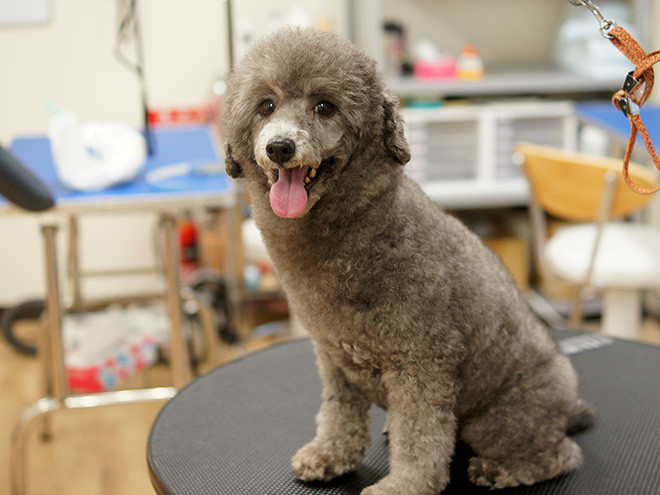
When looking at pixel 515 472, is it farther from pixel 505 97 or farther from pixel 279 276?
pixel 505 97

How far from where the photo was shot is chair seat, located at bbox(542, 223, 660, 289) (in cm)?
204

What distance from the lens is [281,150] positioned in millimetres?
829

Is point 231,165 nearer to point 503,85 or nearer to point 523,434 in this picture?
point 523,434

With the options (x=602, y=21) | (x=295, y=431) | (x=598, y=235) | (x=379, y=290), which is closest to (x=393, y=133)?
(x=379, y=290)

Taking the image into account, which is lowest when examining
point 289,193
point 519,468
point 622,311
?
point 622,311

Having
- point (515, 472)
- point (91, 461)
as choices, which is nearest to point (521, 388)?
point (515, 472)

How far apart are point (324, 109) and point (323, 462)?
1.71ft

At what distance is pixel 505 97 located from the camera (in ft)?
9.71

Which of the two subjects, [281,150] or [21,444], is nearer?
[281,150]

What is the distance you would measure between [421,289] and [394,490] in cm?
27

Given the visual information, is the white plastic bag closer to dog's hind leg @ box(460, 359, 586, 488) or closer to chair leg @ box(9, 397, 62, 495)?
chair leg @ box(9, 397, 62, 495)

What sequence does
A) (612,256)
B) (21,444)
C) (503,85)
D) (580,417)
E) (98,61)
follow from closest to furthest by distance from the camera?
(580,417), (21,444), (612,256), (503,85), (98,61)

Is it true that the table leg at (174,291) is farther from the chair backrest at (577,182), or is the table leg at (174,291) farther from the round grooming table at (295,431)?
the chair backrest at (577,182)

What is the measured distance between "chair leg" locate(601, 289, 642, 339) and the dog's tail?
95 centimetres
